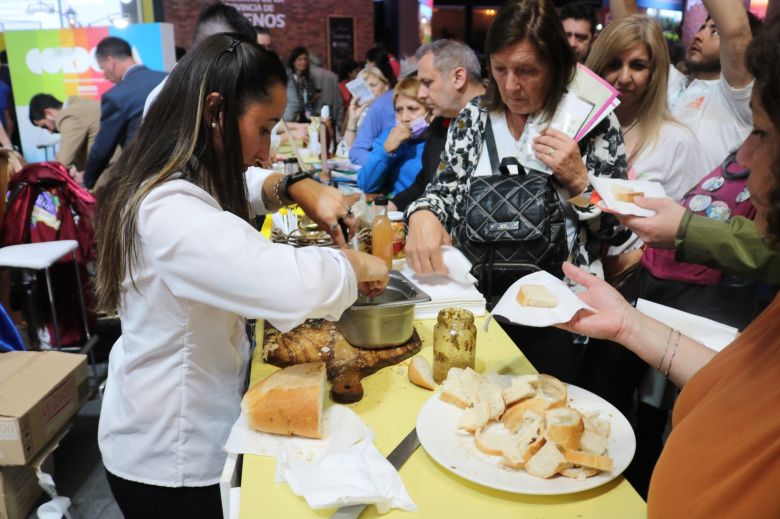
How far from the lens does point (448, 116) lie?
11.9 feet

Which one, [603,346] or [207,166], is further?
[603,346]

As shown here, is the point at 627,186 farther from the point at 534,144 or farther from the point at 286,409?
the point at 286,409

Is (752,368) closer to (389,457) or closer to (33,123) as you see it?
(389,457)

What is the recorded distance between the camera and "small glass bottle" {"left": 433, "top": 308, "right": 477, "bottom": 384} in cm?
157

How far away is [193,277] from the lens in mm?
1276

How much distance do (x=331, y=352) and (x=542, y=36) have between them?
4.48ft

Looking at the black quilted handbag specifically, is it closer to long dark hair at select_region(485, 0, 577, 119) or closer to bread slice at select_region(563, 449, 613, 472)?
long dark hair at select_region(485, 0, 577, 119)

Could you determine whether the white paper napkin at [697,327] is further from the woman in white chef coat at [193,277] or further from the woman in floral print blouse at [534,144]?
the woman in white chef coat at [193,277]

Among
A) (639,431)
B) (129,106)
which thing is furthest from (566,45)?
(129,106)

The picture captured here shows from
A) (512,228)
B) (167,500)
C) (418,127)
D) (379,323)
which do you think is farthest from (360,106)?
(167,500)

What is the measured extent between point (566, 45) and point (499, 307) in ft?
3.96

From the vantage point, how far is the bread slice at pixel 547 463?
119 cm

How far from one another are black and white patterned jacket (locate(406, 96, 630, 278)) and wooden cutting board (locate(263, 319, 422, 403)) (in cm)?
77

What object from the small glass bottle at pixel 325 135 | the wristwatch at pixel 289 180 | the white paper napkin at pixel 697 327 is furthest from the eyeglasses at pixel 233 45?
the small glass bottle at pixel 325 135
